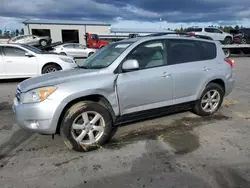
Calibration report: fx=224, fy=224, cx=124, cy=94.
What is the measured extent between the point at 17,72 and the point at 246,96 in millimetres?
8021

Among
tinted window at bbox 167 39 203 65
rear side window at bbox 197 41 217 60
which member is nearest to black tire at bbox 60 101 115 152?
tinted window at bbox 167 39 203 65

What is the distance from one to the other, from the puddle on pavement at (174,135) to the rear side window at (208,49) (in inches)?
52.7

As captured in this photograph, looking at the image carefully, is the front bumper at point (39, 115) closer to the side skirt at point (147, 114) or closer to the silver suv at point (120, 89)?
the silver suv at point (120, 89)

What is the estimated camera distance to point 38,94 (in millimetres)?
3182

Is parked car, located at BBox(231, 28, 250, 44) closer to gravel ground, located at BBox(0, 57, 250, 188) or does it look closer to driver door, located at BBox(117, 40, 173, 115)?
gravel ground, located at BBox(0, 57, 250, 188)

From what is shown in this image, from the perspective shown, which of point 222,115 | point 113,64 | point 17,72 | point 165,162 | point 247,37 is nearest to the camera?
point 165,162

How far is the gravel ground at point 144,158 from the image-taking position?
2.72 metres

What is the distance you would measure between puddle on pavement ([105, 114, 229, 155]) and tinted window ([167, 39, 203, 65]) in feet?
4.09

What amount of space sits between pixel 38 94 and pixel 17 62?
6160 mm

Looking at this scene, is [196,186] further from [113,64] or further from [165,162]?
[113,64]

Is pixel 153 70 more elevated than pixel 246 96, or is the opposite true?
pixel 153 70

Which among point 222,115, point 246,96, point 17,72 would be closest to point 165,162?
point 222,115

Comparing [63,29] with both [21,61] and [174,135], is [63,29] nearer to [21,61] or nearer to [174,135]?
[21,61]

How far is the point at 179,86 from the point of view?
418 cm
